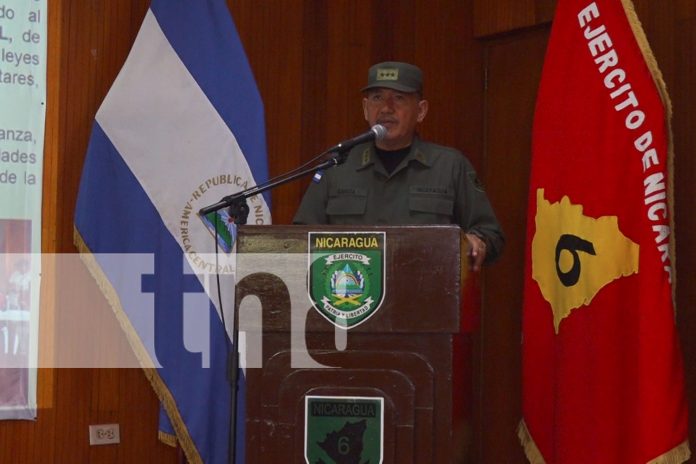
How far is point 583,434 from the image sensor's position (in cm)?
296

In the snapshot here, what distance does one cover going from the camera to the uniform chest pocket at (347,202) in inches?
116

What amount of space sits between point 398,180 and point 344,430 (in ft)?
3.37

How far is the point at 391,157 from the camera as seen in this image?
303 cm

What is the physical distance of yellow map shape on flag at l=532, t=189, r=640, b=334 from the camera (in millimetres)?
2932

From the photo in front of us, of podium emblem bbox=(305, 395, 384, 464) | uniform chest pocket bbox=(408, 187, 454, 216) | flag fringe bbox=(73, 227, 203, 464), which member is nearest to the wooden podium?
podium emblem bbox=(305, 395, 384, 464)

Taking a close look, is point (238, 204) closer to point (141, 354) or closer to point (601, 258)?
point (141, 354)

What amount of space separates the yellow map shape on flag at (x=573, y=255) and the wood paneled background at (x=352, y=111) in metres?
0.44

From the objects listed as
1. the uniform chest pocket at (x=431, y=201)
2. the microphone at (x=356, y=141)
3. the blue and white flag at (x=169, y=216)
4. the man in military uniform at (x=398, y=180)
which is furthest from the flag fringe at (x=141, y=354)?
the microphone at (x=356, y=141)

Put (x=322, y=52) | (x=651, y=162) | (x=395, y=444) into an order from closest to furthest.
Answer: (x=395, y=444), (x=651, y=162), (x=322, y=52)

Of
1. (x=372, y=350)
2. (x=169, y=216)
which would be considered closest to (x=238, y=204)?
(x=372, y=350)

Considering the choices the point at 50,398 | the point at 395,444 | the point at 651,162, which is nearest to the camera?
the point at 395,444

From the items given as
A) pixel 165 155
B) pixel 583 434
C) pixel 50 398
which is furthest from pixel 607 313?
pixel 50 398

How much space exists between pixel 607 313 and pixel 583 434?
370 mm

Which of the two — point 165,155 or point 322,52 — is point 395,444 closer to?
point 165,155
